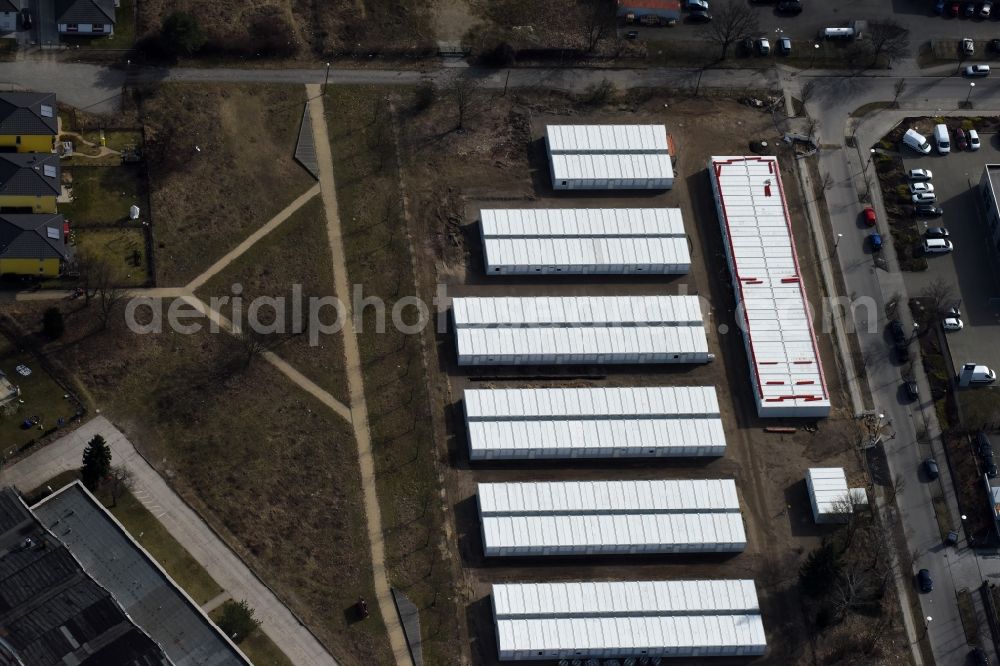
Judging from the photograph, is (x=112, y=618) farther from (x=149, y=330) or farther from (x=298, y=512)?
(x=149, y=330)

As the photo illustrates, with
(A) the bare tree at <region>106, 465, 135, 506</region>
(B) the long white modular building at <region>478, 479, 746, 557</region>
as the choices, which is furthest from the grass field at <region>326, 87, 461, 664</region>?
(A) the bare tree at <region>106, 465, 135, 506</region>

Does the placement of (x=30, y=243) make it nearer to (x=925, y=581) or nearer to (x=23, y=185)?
(x=23, y=185)

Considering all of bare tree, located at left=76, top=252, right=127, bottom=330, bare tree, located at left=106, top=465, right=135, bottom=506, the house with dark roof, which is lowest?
bare tree, located at left=106, top=465, right=135, bottom=506

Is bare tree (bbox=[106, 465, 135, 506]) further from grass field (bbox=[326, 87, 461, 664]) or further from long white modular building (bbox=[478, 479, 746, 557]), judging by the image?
long white modular building (bbox=[478, 479, 746, 557])

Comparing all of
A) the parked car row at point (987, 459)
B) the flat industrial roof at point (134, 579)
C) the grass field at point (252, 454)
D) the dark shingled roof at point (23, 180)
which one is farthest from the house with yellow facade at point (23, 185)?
the parked car row at point (987, 459)

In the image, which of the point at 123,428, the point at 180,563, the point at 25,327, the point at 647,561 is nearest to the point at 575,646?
the point at 647,561

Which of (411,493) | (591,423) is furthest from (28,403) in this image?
(591,423)
